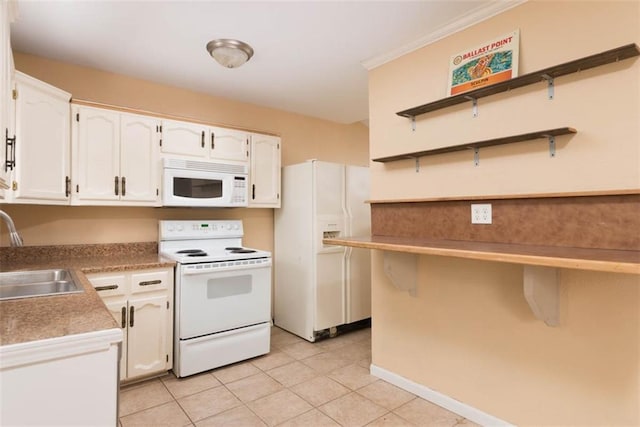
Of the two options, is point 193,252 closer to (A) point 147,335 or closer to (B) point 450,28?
(A) point 147,335

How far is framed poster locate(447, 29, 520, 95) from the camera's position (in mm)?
1878

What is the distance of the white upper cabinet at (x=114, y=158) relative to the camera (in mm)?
2508

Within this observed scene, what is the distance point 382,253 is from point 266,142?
1.66m

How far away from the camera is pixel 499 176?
1948mm

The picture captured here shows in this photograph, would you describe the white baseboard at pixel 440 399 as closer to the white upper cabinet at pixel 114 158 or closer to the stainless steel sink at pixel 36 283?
the stainless steel sink at pixel 36 283

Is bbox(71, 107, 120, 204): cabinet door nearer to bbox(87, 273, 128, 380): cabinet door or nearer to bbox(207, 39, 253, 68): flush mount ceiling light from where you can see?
bbox(87, 273, 128, 380): cabinet door

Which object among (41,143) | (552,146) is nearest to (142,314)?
(41,143)

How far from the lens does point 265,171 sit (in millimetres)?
3445

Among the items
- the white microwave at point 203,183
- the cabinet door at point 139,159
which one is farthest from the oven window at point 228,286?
the cabinet door at point 139,159

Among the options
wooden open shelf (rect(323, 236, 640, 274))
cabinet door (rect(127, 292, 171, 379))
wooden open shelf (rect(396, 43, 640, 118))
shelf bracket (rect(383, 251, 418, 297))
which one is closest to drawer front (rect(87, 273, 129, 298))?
cabinet door (rect(127, 292, 171, 379))

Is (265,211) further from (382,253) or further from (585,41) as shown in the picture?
(585,41)

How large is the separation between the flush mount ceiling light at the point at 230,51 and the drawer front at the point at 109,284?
5.45ft

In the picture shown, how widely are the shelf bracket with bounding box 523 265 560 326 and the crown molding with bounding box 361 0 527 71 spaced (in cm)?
141

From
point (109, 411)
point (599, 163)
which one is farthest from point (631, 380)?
point (109, 411)
